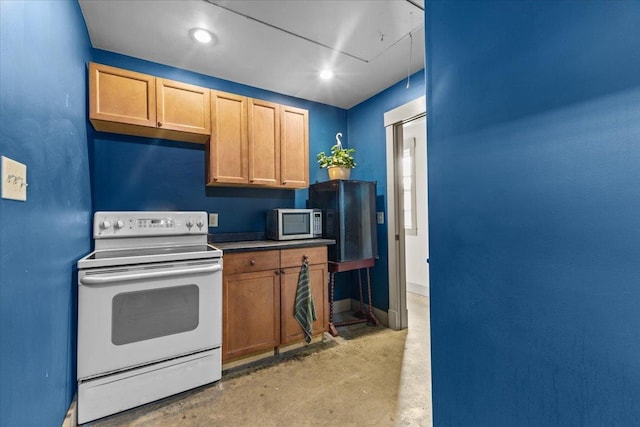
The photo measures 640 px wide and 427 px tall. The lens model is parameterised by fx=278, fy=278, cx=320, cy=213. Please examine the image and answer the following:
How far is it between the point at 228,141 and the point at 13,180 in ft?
5.51

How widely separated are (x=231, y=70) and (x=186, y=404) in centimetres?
268

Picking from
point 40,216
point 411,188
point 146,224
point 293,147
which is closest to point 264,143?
point 293,147

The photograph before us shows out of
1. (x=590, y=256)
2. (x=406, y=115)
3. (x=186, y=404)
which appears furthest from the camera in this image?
(x=406, y=115)

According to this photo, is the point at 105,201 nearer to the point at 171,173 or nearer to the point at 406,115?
the point at 171,173

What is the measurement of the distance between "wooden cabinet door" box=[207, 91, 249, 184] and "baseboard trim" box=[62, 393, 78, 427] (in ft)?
5.53

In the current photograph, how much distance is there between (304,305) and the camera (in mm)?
2430

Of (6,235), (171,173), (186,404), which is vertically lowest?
(186,404)

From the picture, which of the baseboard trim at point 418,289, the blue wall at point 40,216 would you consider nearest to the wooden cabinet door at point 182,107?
the blue wall at point 40,216

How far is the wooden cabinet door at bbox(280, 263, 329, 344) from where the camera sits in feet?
7.74

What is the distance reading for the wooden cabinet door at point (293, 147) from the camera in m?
2.75

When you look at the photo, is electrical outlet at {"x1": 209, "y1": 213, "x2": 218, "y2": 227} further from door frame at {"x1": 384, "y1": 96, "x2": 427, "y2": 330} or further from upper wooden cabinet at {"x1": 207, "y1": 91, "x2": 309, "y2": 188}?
door frame at {"x1": 384, "y1": 96, "x2": 427, "y2": 330}

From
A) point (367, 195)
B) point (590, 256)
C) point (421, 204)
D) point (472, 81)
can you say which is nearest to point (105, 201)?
point (367, 195)

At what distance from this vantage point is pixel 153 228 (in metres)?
2.13

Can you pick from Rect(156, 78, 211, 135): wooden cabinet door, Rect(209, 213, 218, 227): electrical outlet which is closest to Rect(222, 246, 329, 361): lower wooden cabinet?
Rect(209, 213, 218, 227): electrical outlet
